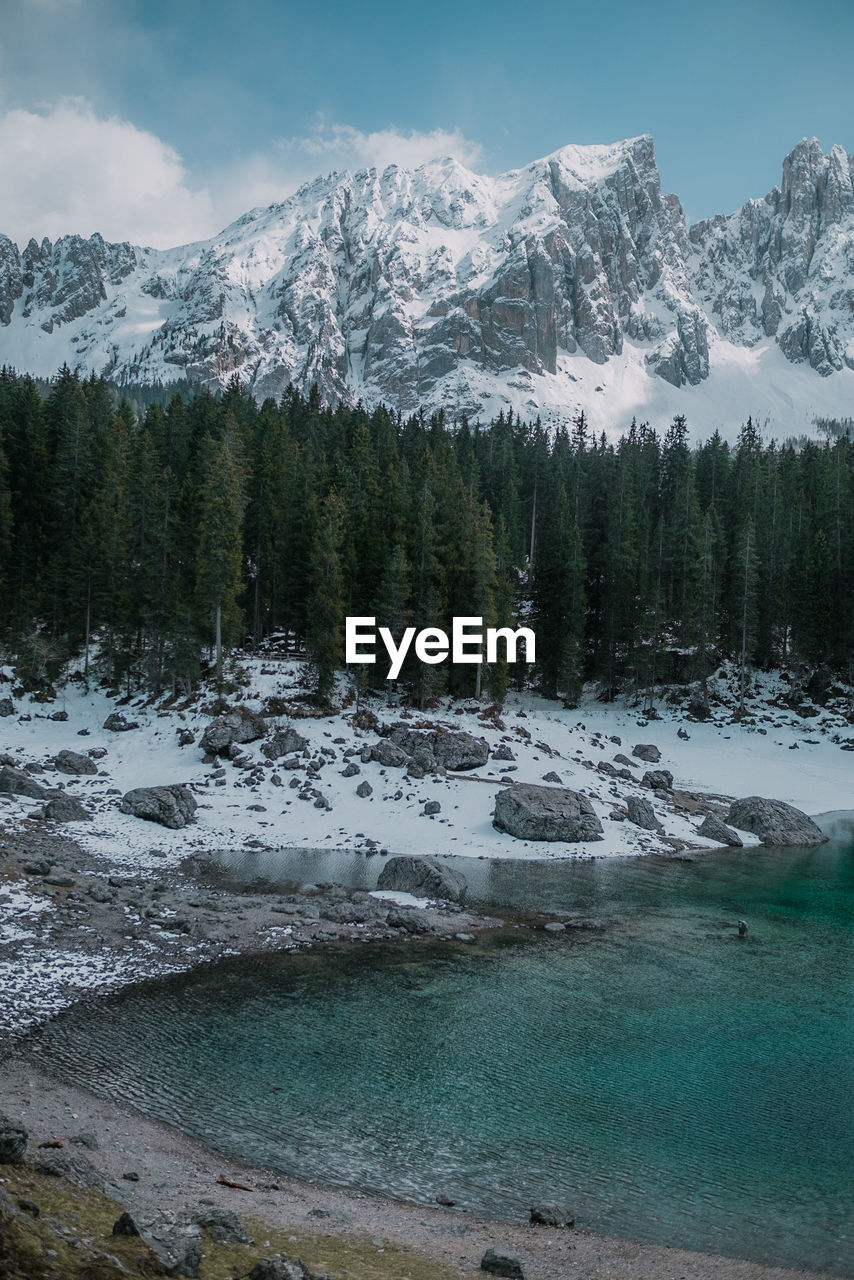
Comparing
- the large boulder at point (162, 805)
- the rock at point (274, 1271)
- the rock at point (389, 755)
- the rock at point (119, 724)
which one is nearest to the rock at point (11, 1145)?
the rock at point (274, 1271)

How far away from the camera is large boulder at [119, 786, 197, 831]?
39250 millimetres

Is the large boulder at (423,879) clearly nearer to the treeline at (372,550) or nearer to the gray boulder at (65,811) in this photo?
the gray boulder at (65,811)

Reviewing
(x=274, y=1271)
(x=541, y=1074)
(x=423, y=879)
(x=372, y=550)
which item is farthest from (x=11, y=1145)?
(x=372, y=550)

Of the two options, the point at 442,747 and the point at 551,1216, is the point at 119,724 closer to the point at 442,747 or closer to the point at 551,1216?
the point at 442,747

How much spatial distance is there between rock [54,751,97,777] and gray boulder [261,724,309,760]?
9.37 m

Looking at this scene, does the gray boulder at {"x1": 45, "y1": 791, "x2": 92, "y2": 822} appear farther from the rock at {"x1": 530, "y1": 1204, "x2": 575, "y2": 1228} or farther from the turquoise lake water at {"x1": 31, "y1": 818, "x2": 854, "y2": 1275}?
the rock at {"x1": 530, "y1": 1204, "x2": 575, "y2": 1228}

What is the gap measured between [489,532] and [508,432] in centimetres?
7224

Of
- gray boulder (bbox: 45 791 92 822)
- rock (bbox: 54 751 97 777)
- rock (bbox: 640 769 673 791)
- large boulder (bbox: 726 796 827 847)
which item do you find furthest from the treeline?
large boulder (bbox: 726 796 827 847)

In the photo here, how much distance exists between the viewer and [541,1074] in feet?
59.0

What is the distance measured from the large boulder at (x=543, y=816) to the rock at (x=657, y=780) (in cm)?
963

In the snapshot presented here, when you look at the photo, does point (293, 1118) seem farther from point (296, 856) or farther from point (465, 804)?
point (465, 804)

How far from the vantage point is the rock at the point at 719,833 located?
149 feet

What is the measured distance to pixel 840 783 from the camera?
6031cm

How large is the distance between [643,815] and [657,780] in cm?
771
